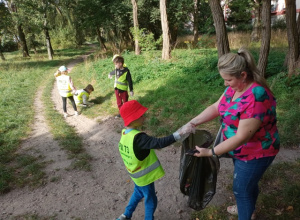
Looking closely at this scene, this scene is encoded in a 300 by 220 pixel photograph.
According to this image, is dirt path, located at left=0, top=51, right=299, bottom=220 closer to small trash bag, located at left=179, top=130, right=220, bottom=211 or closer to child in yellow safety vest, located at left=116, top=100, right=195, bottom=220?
small trash bag, located at left=179, top=130, right=220, bottom=211

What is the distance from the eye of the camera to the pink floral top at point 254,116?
1.82 meters

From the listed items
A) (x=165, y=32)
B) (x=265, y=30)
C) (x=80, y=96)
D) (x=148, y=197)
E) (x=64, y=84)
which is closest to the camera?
(x=148, y=197)

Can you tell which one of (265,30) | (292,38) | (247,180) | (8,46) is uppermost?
(8,46)

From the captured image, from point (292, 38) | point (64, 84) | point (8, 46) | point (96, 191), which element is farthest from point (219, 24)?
point (8, 46)

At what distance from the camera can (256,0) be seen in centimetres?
1925

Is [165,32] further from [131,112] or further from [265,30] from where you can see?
[131,112]

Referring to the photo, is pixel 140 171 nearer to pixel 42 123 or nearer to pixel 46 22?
pixel 42 123

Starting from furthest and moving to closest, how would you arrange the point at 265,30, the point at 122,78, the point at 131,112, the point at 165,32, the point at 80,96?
1. the point at 165,32
2. the point at 80,96
3. the point at 265,30
4. the point at 122,78
5. the point at 131,112

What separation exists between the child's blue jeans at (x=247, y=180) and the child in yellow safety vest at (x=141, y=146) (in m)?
0.60

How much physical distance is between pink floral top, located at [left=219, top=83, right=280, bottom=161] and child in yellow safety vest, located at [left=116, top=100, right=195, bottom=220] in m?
0.43

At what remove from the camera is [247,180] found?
207 centimetres

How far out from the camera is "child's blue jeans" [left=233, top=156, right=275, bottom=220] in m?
2.02

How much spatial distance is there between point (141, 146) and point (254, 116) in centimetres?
112

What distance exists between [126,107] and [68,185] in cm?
236
